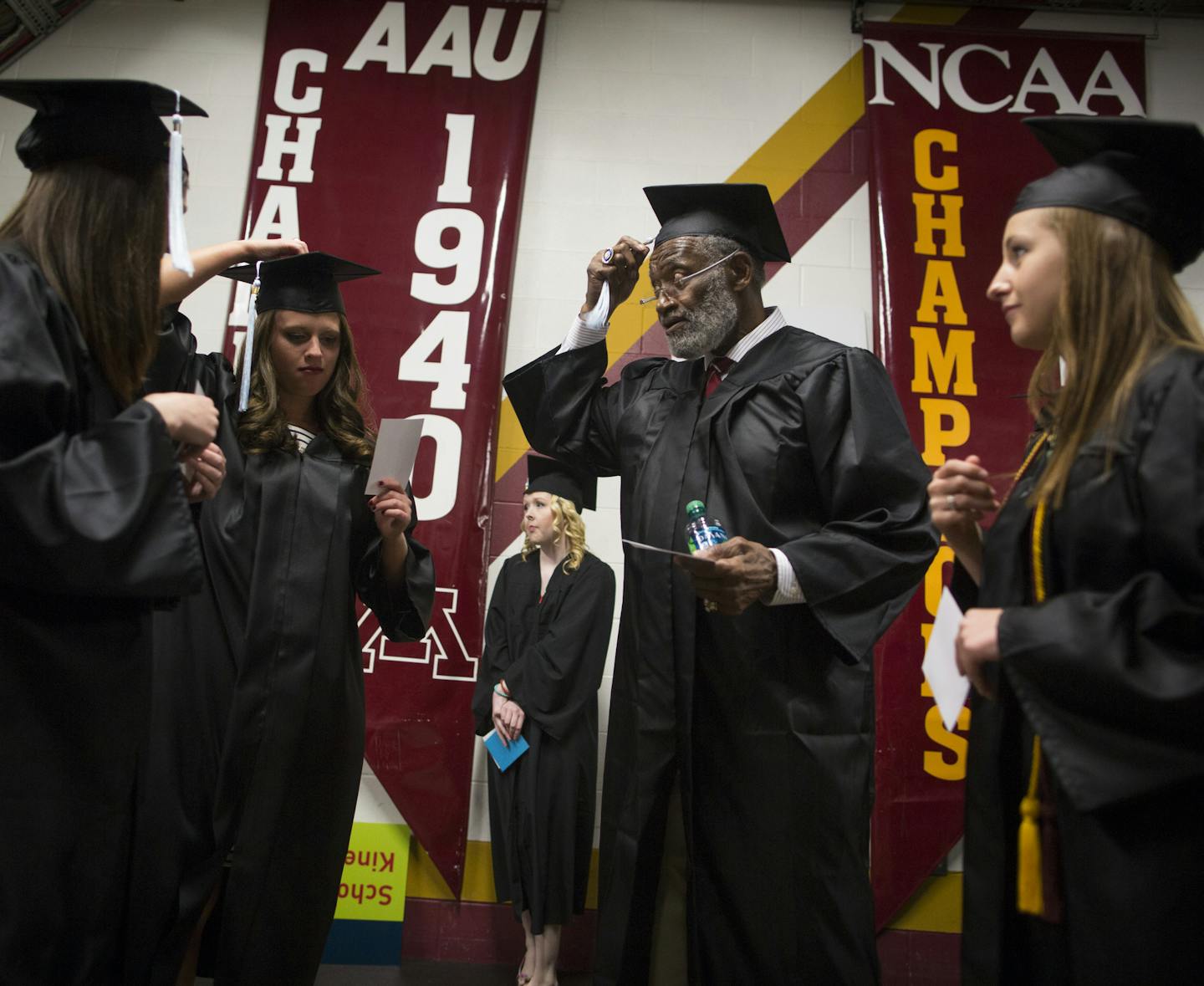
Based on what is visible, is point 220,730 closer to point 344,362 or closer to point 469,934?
point 344,362

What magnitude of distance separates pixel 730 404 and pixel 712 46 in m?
3.49

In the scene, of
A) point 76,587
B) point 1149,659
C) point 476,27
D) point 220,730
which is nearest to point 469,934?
point 220,730

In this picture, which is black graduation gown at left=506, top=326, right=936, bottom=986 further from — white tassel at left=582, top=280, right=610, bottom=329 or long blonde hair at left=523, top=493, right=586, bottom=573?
long blonde hair at left=523, top=493, right=586, bottom=573

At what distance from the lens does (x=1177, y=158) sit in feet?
4.39

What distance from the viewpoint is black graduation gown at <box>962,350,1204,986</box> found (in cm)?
110

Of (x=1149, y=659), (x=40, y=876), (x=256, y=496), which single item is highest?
(x=256, y=496)

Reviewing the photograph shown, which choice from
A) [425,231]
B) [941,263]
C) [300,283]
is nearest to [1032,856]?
[300,283]

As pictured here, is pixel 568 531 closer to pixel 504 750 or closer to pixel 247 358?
pixel 504 750

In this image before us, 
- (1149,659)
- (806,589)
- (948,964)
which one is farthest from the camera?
(948,964)

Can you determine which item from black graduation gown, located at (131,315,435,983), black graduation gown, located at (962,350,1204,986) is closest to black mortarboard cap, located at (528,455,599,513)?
black graduation gown, located at (131,315,435,983)

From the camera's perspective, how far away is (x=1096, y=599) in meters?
1.18

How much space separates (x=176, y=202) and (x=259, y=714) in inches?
45.1

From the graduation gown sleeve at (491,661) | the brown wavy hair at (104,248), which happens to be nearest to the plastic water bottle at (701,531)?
the brown wavy hair at (104,248)

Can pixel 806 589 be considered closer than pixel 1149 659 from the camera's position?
A: No
